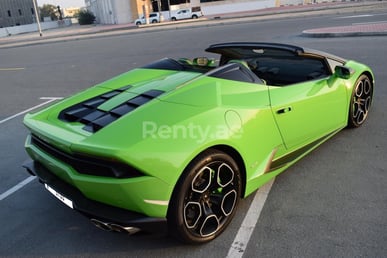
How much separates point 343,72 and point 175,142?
2.35 metres

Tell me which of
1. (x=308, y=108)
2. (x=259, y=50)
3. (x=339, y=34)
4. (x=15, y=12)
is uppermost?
(x=15, y=12)

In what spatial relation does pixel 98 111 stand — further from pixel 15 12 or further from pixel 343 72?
pixel 15 12

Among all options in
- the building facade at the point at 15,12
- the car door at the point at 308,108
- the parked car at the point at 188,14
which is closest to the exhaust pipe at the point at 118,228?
the car door at the point at 308,108

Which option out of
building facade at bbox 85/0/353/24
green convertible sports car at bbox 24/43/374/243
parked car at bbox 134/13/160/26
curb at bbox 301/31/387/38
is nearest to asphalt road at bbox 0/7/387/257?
green convertible sports car at bbox 24/43/374/243

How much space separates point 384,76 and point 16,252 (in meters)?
6.83

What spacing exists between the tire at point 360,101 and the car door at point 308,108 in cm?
31

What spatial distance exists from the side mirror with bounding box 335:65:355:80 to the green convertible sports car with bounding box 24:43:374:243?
303mm

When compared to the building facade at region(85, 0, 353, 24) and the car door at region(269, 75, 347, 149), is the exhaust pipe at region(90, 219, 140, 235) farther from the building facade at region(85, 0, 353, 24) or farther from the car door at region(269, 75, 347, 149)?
the building facade at region(85, 0, 353, 24)

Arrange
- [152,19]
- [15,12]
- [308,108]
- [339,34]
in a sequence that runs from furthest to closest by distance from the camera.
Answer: [15,12] < [152,19] < [339,34] < [308,108]

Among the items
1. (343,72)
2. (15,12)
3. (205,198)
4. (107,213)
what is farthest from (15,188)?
(15,12)

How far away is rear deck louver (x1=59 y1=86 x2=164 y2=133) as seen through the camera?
2.62 metres

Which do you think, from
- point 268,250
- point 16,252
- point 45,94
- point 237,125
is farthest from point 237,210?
point 45,94

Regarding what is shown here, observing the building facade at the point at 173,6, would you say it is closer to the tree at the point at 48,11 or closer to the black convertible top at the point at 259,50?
the black convertible top at the point at 259,50

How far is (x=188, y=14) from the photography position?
140 feet
